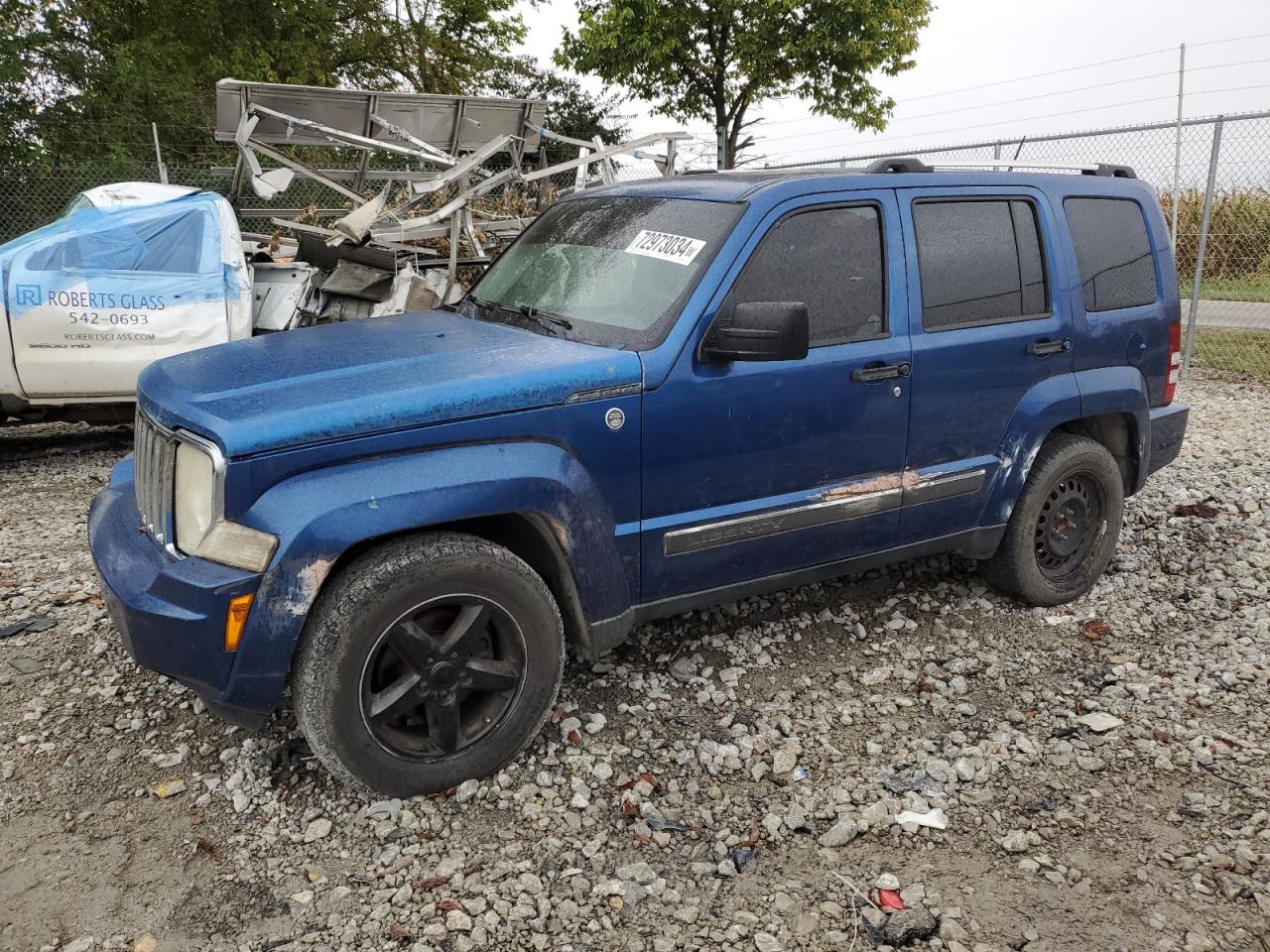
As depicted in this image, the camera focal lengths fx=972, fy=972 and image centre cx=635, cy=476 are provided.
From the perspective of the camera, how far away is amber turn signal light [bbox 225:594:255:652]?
271 cm

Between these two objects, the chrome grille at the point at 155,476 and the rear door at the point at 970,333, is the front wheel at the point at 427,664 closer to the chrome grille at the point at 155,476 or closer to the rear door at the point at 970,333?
the chrome grille at the point at 155,476

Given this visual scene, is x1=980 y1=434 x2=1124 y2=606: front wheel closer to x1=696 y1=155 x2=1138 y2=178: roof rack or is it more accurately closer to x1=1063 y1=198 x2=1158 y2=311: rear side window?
x1=1063 y1=198 x2=1158 y2=311: rear side window

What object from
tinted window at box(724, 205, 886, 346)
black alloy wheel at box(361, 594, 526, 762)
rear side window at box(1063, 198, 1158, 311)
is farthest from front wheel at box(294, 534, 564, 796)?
rear side window at box(1063, 198, 1158, 311)

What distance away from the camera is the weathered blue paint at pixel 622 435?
279cm

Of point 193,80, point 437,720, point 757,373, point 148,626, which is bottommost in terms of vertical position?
point 437,720

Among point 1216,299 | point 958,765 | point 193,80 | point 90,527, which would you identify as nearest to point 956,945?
point 958,765

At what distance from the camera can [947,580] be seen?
192 inches

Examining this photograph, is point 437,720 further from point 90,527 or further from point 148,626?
point 90,527

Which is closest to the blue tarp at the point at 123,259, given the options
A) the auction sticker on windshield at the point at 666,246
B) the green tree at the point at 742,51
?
the auction sticker on windshield at the point at 666,246

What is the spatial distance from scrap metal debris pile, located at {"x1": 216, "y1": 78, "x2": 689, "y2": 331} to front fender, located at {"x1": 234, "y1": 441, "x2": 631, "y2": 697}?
467 cm

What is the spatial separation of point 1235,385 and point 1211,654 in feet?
22.7

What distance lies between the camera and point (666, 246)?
3.60m

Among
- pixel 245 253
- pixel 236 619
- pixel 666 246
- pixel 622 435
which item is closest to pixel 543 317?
pixel 666 246

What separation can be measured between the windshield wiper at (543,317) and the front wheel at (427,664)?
91 centimetres
